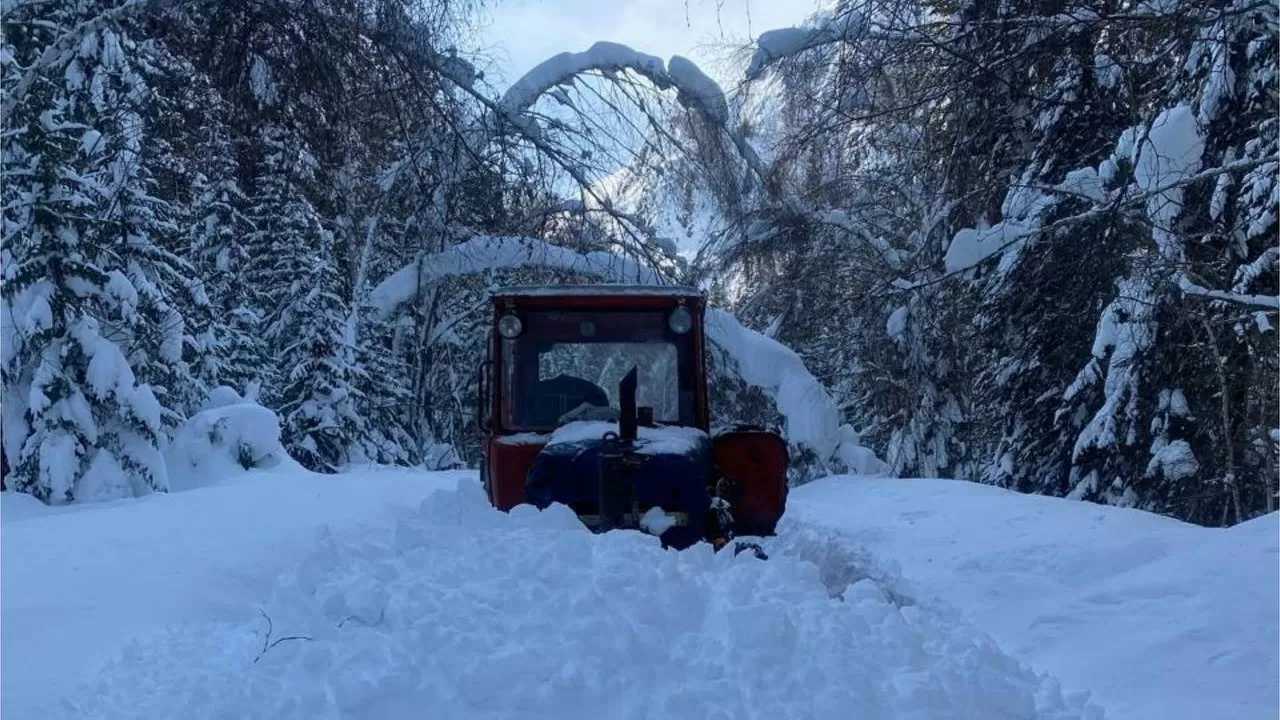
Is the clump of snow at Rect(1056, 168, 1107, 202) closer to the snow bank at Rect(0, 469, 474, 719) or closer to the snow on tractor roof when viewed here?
the snow on tractor roof

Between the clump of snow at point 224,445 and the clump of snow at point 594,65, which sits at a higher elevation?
the clump of snow at point 594,65

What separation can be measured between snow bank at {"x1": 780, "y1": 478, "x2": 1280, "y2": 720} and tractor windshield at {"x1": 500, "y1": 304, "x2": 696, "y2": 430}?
84.9 inches

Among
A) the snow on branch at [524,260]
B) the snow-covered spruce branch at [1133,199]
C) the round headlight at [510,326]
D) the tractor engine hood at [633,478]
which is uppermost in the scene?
the snow on branch at [524,260]

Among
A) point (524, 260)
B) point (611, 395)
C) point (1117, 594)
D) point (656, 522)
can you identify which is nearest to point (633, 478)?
point (656, 522)

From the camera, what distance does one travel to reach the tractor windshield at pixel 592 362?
7.86 m

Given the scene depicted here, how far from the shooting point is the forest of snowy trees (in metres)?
6.26

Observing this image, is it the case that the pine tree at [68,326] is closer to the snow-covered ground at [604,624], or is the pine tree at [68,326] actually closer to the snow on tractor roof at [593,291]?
the snow-covered ground at [604,624]

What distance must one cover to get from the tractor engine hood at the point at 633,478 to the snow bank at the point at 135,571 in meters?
1.82

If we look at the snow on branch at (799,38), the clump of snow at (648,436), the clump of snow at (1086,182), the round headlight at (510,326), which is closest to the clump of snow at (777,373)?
the snow on branch at (799,38)

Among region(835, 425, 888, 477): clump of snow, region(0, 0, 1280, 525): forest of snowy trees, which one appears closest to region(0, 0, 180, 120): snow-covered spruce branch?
region(0, 0, 1280, 525): forest of snowy trees

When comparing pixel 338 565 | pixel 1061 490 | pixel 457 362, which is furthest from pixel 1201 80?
pixel 457 362

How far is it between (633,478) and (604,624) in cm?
184

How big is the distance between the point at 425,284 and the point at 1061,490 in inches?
318

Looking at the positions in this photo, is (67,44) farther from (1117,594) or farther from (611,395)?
(1117,594)
